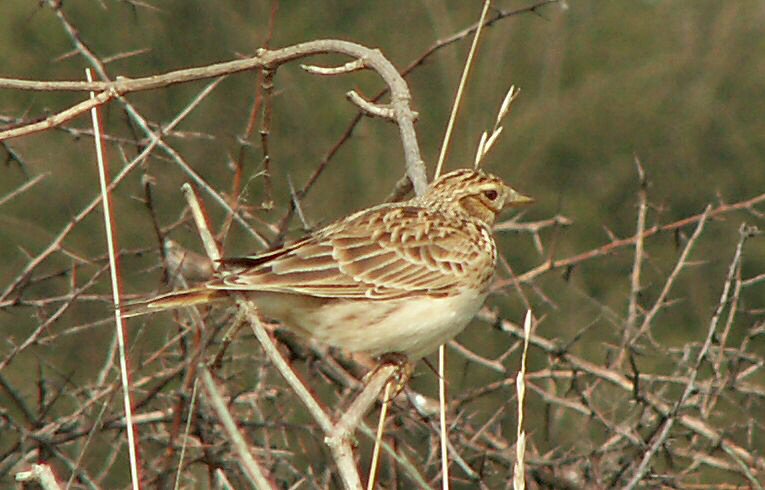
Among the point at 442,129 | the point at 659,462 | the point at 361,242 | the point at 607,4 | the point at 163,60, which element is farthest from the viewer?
the point at 607,4

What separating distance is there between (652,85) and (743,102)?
0.91 metres

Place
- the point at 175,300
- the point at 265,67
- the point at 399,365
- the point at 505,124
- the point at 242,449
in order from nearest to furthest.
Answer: the point at 242,449 → the point at 265,67 → the point at 175,300 → the point at 399,365 → the point at 505,124

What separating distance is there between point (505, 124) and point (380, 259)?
7.97 meters

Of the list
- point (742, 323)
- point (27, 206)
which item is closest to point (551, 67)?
point (742, 323)

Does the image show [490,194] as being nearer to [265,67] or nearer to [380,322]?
[380,322]

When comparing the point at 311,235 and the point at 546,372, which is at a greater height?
the point at 311,235

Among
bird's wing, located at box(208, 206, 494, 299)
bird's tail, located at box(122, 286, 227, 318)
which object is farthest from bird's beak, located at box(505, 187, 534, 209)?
bird's tail, located at box(122, 286, 227, 318)

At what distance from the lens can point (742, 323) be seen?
40.5 feet

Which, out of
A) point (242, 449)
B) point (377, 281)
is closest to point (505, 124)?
point (377, 281)

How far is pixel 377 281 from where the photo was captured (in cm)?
467

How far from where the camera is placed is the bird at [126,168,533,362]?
4441mm

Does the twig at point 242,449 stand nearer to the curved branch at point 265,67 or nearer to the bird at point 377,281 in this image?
the curved branch at point 265,67

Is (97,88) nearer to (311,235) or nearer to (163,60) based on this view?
(311,235)

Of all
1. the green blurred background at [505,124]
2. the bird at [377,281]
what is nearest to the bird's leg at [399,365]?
the bird at [377,281]
